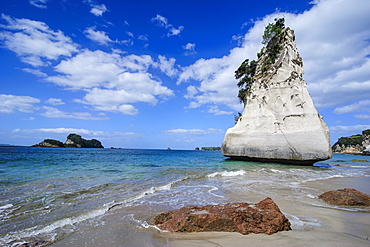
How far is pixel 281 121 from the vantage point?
Answer: 20109 mm

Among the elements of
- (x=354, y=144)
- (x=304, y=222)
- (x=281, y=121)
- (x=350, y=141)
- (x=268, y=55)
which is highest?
(x=268, y=55)

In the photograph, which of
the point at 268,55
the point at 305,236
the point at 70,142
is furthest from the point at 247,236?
the point at 70,142

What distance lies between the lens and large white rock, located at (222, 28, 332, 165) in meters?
17.6

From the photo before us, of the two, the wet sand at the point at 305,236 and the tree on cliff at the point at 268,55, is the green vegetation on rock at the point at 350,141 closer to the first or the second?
the tree on cliff at the point at 268,55

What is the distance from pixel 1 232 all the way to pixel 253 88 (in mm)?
24141

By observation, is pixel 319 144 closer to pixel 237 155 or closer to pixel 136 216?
pixel 237 155

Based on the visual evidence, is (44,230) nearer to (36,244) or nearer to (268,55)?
(36,244)

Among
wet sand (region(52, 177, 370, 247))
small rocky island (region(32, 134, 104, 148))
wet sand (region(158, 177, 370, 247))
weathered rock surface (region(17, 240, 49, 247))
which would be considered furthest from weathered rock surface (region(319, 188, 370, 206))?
small rocky island (region(32, 134, 104, 148))

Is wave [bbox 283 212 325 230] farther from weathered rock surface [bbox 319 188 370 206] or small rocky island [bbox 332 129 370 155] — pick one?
small rocky island [bbox 332 129 370 155]

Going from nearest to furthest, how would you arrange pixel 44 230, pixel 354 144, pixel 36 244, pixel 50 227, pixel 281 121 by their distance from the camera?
pixel 36 244, pixel 44 230, pixel 50 227, pixel 281 121, pixel 354 144

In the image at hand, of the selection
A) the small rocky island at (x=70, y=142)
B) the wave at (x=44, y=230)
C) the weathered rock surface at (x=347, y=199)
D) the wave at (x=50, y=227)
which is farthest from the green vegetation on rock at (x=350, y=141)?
the small rocky island at (x=70, y=142)

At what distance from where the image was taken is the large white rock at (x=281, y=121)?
17.6 meters

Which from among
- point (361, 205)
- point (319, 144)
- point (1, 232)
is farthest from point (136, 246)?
point (319, 144)

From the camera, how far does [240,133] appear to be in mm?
22047
